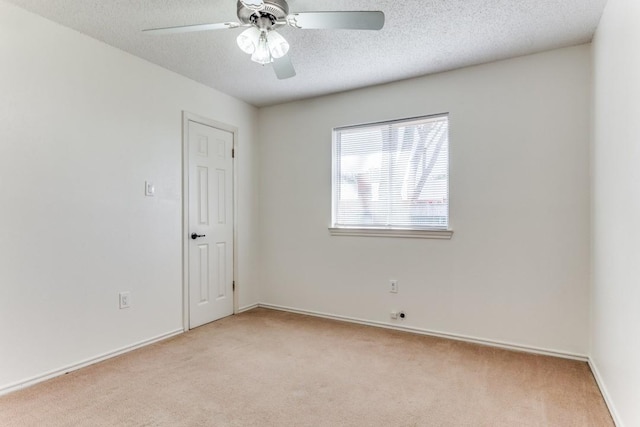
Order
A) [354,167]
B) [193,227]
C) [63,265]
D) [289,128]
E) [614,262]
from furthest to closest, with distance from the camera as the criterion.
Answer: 1. [289,128]
2. [354,167]
3. [193,227]
4. [63,265]
5. [614,262]

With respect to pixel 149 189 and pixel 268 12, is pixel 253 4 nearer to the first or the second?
pixel 268 12

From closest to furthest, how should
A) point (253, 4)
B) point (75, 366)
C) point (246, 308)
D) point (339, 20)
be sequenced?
point (253, 4)
point (339, 20)
point (75, 366)
point (246, 308)

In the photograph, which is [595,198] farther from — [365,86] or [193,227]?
[193,227]

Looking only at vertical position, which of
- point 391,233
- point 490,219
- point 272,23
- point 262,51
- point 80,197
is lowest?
point 391,233

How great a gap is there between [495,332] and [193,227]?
2.86 metres

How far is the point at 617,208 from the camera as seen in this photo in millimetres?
1930

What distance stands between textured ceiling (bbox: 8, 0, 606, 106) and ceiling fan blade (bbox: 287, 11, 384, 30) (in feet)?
1.05

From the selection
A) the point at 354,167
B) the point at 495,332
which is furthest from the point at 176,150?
the point at 495,332

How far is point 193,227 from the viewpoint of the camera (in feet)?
11.3

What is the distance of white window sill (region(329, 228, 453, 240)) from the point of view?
3.17m

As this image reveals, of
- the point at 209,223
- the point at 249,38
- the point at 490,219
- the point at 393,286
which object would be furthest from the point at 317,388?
the point at 249,38

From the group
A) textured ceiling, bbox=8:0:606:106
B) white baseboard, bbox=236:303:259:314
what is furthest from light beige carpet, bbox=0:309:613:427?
textured ceiling, bbox=8:0:606:106

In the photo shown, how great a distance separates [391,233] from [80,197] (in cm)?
258

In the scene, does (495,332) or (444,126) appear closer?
(495,332)
